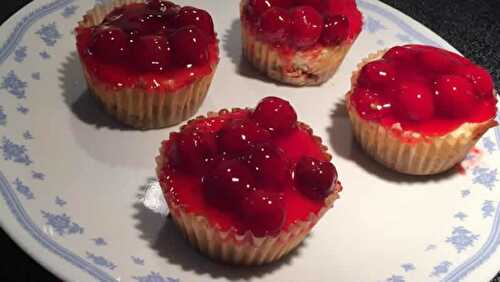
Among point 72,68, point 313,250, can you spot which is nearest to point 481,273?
point 313,250

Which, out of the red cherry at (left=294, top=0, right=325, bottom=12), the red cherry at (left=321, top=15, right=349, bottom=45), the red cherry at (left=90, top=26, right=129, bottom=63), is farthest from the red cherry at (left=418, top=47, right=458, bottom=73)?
the red cherry at (left=90, top=26, right=129, bottom=63)

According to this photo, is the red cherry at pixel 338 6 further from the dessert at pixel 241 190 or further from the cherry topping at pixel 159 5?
the dessert at pixel 241 190

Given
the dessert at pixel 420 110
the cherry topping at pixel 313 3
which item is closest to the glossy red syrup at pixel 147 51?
the cherry topping at pixel 313 3

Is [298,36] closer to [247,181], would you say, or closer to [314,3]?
[314,3]

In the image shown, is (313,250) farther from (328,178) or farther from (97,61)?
(97,61)

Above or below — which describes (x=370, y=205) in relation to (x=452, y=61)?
below

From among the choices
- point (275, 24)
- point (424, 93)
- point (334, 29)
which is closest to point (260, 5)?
point (275, 24)
